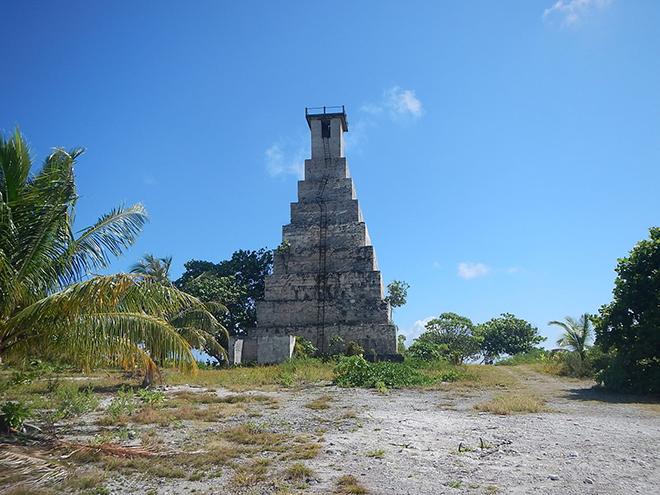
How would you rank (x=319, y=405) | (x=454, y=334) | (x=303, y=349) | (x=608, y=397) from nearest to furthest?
(x=319, y=405), (x=608, y=397), (x=303, y=349), (x=454, y=334)

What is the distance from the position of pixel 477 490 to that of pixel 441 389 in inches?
434

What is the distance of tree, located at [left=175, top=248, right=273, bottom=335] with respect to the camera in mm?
29844

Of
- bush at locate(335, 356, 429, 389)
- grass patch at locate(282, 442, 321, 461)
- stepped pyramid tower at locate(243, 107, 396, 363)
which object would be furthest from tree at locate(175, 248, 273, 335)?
grass patch at locate(282, 442, 321, 461)

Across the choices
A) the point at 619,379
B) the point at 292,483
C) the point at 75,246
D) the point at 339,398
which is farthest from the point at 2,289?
the point at 619,379

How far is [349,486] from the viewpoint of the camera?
18.3 ft

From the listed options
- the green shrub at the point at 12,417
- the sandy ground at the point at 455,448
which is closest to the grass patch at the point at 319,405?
the sandy ground at the point at 455,448

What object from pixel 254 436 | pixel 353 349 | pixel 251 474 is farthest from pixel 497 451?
pixel 353 349

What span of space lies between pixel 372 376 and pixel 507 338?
118 ft

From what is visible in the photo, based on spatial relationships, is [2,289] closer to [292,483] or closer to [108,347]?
[108,347]

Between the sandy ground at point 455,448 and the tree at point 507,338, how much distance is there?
38.0 metres

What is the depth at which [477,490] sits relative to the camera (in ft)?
18.1

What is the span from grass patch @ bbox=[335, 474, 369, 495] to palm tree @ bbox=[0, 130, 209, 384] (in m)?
3.71

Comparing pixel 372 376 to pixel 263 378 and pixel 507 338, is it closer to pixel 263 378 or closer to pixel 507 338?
pixel 263 378

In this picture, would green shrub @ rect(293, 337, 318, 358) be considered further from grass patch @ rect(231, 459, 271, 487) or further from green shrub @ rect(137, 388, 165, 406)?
grass patch @ rect(231, 459, 271, 487)
